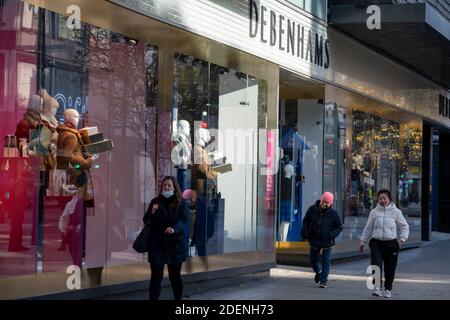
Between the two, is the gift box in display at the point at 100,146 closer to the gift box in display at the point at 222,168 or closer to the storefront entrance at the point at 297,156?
the gift box in display at the point at 222,168

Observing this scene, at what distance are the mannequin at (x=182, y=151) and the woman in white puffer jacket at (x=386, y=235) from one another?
116 inches

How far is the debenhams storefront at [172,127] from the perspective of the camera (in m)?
8.33

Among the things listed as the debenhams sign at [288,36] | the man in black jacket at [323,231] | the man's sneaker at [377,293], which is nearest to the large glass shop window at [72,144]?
the debenhams sign at [288,36]

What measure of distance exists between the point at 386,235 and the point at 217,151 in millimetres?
2982

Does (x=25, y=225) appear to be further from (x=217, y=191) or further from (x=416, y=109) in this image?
(x=416, y=109)

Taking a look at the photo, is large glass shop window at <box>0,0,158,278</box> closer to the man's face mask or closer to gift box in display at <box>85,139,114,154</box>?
gift box in display at <box>85,139,114,154</box>

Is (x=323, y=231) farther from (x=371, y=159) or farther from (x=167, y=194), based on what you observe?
(x=371, y=159)

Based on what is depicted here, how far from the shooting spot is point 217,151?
12.1 meters

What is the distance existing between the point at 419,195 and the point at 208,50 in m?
13.8

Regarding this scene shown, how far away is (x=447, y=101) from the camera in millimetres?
25484

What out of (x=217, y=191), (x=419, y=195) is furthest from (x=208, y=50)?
(x=419, y=195)

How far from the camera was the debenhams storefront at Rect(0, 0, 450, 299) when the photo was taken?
8328 mm

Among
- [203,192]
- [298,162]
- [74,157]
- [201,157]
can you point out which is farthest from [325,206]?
[74,157]

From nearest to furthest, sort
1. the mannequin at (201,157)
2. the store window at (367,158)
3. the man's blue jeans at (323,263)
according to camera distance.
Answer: the mannequin at (201,157)
the man's blue jeans at (323,263)
the store window at (367,158)
